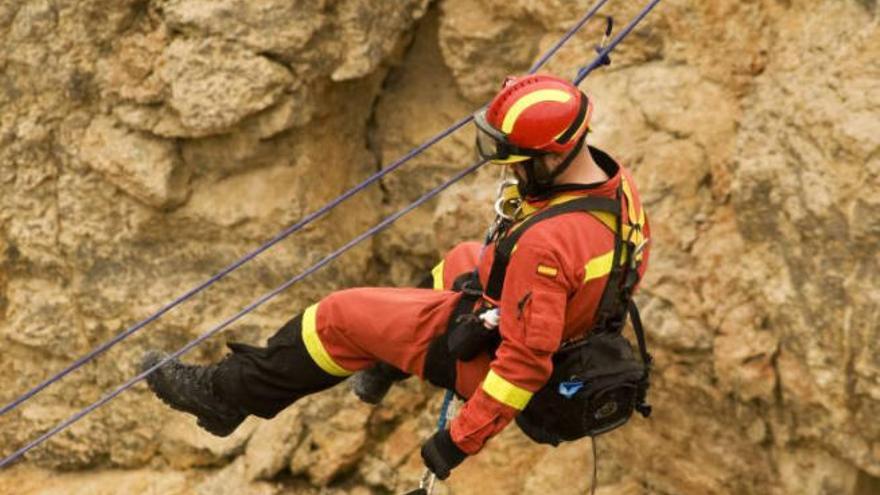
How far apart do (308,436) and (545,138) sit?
4.15 meters

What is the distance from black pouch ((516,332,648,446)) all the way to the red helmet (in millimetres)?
853

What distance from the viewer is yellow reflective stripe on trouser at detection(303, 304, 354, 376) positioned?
6238mm

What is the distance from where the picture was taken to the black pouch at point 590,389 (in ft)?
19.6

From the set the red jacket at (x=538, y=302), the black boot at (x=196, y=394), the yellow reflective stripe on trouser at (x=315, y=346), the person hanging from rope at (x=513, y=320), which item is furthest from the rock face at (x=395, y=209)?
the black boot at (x=196, y=394)

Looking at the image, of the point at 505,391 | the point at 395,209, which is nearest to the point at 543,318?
the point at 505,391

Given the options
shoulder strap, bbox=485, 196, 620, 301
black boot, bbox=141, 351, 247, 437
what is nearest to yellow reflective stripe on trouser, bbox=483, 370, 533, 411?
shoulder strap, bbox=485, 196, 620, 301

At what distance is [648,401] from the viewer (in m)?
8.04

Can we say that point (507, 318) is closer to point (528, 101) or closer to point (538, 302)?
point (538, 302)

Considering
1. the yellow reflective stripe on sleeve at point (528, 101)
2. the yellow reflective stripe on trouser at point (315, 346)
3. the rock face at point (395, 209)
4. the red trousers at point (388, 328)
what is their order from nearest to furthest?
1. the yellow reflective stripe on sleeve at point (528, 101)
2. the red trousers at point (388, 328)
3. the yellow reflective stripe on trouser at point (315, 346)
4. the rock face at point (395, 209)

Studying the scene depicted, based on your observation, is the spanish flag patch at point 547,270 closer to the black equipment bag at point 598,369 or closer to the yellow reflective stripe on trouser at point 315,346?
the black equipment bag at point 598,369

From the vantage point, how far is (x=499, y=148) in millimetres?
5770

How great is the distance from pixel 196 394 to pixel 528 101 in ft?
6.65

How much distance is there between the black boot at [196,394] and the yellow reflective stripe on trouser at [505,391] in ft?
4.27

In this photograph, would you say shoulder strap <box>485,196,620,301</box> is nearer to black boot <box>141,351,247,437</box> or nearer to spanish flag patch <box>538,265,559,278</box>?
spanish flag patch <box>538,265,559,278</box>
